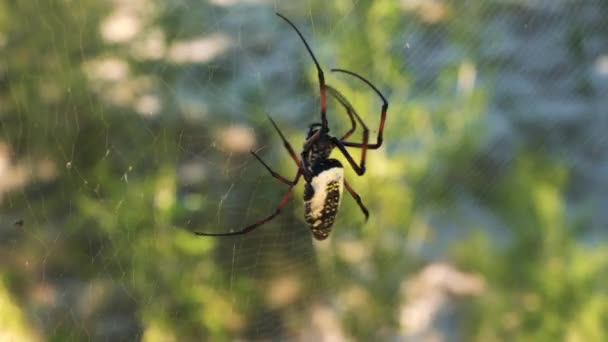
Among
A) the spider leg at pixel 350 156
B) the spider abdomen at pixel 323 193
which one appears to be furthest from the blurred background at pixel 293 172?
the spider abdomen at pixel 323 193

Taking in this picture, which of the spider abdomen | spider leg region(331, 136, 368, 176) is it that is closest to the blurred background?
spider leg region(331, 136, 368, 176)

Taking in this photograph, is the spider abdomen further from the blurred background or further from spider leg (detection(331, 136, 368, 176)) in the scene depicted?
the blurred background

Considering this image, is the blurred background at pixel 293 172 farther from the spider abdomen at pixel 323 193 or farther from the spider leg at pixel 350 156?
the spider abdomen at pixel 323 193

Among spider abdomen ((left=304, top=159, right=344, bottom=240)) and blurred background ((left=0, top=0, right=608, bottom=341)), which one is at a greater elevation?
spider abdomen ((left=304, top=159, right=344, bottom=240))

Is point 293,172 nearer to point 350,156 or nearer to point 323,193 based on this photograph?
point 350,156

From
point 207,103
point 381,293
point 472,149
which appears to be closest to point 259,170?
point 207,103
